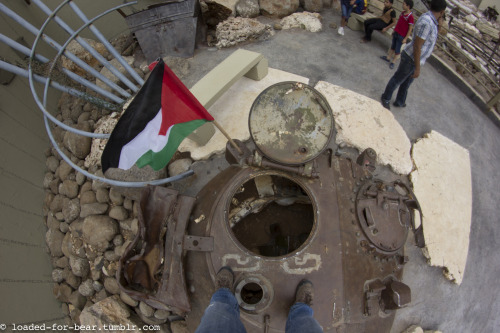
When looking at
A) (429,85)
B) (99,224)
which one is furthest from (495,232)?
(99,224)

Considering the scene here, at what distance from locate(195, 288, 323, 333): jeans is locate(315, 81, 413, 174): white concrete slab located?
261cm

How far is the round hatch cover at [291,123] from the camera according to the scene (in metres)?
3.11

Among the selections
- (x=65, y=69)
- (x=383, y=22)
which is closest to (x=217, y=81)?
(x=65, y=69)

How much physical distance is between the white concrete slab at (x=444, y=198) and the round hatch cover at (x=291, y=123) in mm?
2063

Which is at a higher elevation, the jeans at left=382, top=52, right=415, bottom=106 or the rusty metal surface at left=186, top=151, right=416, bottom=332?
the jeans at left=382, top=52, right=415, bottom=106

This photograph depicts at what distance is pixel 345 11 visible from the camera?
226 inches

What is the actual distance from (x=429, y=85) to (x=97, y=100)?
558 centimetres

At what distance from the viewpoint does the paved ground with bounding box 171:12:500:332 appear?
405cm

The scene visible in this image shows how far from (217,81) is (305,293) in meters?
2.97

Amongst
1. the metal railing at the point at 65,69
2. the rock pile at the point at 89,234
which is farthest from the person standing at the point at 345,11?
the rock pile at the point at 89,234

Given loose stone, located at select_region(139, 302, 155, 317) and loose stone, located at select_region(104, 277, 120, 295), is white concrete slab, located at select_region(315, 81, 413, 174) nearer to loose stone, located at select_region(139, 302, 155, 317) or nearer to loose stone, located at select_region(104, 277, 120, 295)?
loose stone, located at select_region(139, 302, 155, 317)

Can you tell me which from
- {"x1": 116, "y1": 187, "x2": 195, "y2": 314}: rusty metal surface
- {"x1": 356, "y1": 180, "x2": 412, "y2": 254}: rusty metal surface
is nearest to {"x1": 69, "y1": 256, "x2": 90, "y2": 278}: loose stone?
{"x1": 116, "y1": 187, "x2": 195, "y2": 314}: rusty metal surface

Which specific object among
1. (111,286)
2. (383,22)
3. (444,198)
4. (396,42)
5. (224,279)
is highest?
(383,22)

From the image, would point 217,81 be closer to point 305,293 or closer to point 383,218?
point 383,218
